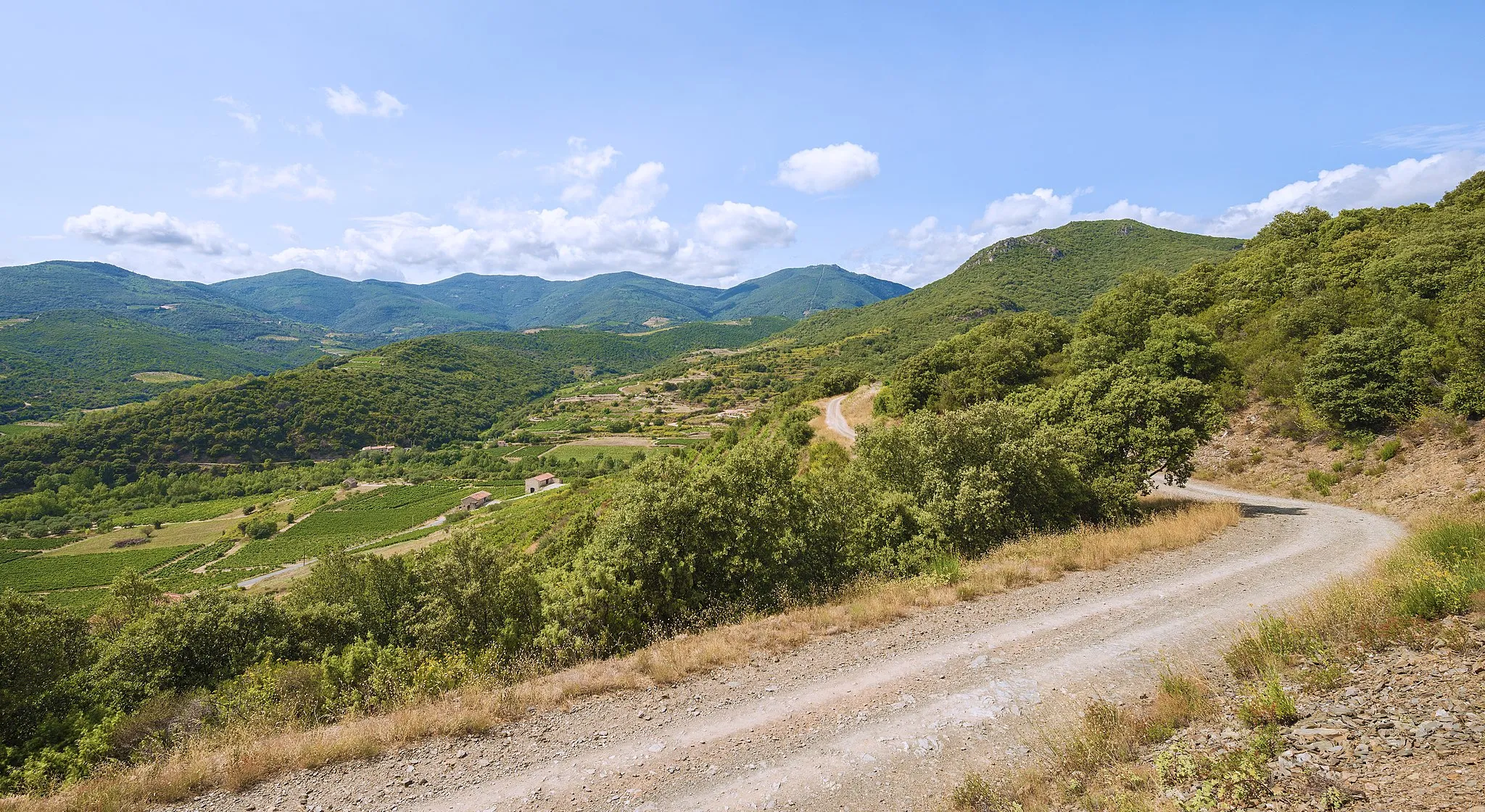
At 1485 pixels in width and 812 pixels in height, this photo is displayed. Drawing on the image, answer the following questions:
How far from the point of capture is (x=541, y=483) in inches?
4040

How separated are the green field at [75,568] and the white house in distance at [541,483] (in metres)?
50.0

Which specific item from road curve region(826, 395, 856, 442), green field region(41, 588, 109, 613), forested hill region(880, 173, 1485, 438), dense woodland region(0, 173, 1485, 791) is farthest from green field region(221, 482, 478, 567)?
forested hill region(880, 173, 1485, 438)

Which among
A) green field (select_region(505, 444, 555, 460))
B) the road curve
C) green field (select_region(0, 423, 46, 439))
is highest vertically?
green field (select_region(0, 423, 46, 439))

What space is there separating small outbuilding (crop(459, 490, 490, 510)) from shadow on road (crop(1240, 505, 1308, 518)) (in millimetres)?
100944

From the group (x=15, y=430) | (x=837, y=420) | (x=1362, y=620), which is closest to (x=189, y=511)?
(x=15, y=430)

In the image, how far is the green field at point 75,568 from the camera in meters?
70.8

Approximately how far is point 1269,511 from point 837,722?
20.4 meters

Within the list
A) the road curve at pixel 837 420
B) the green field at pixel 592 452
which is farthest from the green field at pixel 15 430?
the road curve at pixel 837 420

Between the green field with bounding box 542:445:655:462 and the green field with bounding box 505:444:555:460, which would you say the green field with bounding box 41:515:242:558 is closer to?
the green field with bounding box 505:444:555:460

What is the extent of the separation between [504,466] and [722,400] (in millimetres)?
58257

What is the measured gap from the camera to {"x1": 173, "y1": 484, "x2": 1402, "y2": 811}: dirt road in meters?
6.03

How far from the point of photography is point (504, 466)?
411 feet

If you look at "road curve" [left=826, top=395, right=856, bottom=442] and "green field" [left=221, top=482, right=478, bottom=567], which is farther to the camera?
"green field" [left=221, top=482, right=478, bottom=567]

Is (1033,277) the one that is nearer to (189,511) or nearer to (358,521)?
(358,521)
